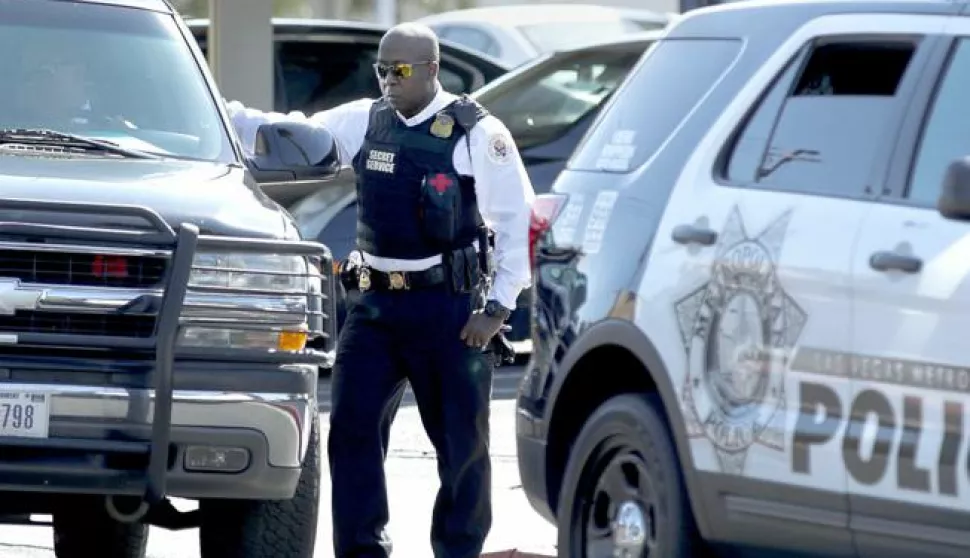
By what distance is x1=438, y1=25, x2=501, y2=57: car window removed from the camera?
70.2 ft

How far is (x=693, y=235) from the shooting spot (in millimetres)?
6043

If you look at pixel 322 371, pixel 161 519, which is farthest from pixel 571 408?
pixel 322 371

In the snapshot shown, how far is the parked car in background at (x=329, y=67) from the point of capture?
16172mm

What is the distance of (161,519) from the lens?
7.07 metres

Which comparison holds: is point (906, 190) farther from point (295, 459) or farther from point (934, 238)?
point (295, 459)

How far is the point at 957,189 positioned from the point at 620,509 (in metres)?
1.64

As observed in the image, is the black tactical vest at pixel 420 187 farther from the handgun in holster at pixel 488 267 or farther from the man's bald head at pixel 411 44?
the man's bald head at pixel 411 44

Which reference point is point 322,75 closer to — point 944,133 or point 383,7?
point 944,133

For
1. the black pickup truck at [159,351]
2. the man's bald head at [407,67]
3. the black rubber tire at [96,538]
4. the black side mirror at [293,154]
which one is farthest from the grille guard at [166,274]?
the black rubber tire at [96,538]

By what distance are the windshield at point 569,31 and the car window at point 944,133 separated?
15.8 metres

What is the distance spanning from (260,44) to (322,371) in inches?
99.1

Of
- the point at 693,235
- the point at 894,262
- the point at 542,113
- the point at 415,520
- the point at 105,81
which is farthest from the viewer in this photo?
the point at 542,113

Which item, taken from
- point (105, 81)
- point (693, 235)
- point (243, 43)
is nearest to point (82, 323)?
point (105, 81)

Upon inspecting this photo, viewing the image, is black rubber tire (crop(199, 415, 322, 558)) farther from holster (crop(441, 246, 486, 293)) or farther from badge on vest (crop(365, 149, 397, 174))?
badge on vest (crop(365, 149, 397, 174))
